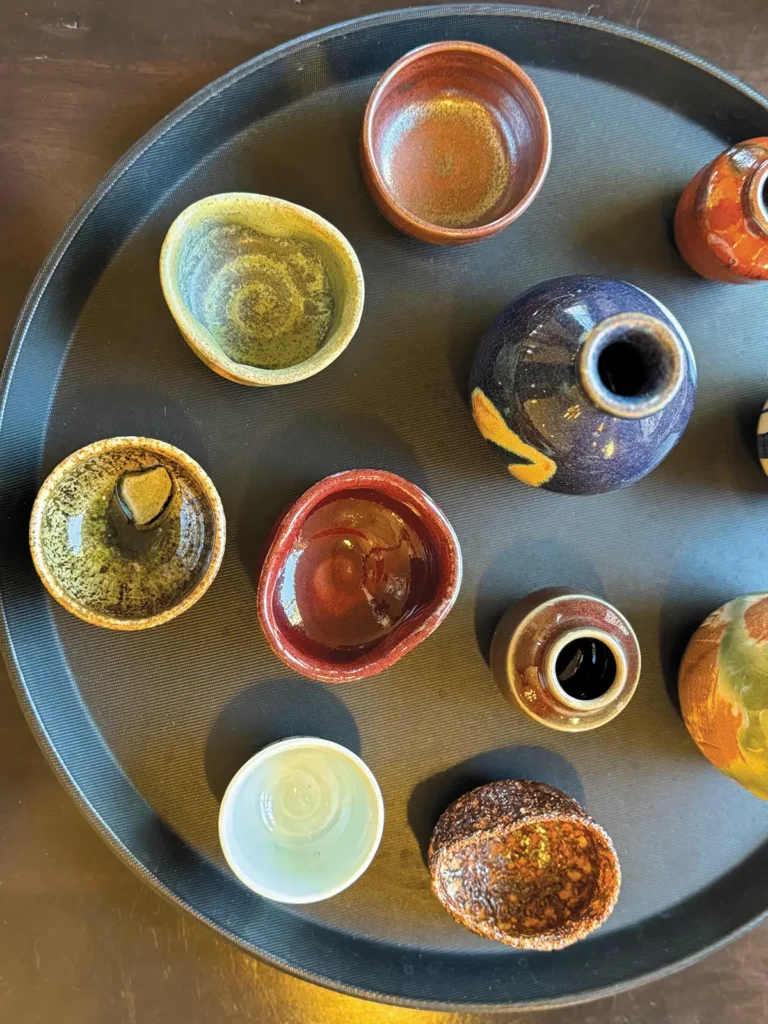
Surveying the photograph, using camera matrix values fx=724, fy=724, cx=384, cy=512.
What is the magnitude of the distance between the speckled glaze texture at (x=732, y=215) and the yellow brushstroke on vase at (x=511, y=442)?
1.40ft

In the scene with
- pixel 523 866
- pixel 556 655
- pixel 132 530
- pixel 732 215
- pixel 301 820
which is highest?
Result: pixel 732 215

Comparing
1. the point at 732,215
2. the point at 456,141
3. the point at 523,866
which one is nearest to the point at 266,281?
the point at 456,141

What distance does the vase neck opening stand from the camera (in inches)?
37.6

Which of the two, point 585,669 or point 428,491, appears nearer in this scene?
point 585,669

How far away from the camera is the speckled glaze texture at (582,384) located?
764mm

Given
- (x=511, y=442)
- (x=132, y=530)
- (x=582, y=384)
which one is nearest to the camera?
(x=582, y=384)

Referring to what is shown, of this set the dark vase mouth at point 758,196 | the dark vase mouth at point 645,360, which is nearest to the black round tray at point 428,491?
the dark vase mouth at point 758,196

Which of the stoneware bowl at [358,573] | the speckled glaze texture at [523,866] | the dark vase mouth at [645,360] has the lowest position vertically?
the speckled glaze texture at [523,866]

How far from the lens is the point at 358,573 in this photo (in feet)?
3.67

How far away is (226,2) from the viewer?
1340 mm

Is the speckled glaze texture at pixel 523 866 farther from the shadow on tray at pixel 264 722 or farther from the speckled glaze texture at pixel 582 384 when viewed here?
the speckled glaze texture at pixel 582 384

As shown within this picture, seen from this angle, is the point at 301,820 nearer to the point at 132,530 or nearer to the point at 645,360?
the point at 132,530

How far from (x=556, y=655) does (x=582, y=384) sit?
0.39 m

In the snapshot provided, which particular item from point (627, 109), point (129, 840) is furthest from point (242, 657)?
point (627, 109)
